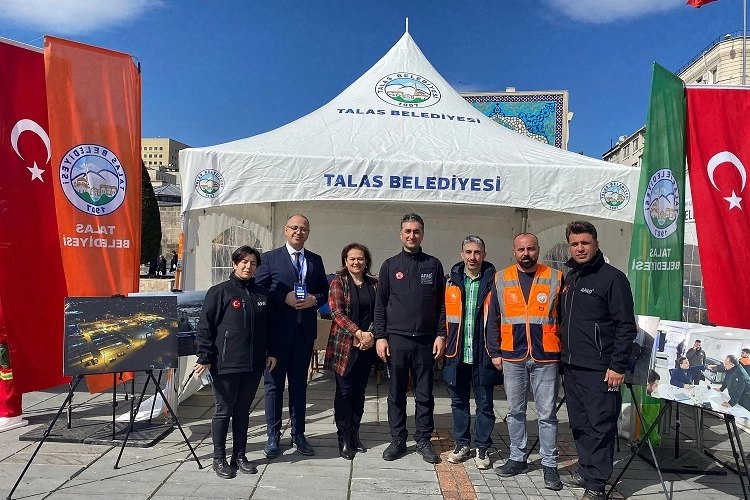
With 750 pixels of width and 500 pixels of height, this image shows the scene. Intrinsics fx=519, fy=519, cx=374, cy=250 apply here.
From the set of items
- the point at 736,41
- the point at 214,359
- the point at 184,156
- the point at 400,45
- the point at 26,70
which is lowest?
the point at 214,359

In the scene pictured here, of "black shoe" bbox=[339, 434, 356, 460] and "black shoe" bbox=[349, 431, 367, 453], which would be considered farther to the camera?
"black shoe" bbox=[349, 431, 367, 453]

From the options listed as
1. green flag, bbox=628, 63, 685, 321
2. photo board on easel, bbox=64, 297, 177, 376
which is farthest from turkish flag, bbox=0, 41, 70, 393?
green flag, bbox=628, 63, 685, 321

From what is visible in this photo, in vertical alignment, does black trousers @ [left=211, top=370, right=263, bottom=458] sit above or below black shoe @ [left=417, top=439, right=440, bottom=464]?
above

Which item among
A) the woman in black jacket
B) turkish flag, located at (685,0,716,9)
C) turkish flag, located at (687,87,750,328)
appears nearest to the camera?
the woman in black jacket

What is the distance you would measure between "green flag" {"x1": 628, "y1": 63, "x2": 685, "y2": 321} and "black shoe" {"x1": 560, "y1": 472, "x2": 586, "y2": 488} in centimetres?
135

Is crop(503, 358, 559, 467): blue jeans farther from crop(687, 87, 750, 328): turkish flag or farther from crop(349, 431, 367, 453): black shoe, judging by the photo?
crop(687, 87, 750, 328): turkish flag

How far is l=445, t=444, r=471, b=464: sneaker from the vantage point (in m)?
3.57

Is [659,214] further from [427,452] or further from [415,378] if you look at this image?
[427,452]

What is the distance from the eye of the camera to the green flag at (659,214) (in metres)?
3.95

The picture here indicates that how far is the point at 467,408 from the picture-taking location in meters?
3.61

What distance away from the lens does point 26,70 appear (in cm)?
421

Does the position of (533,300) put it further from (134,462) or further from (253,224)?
(253,224)

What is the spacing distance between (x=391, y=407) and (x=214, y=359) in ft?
4.19

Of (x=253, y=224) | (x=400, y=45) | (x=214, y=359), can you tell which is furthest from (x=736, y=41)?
(x=214, y=359)
